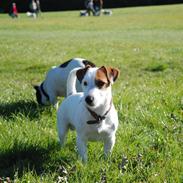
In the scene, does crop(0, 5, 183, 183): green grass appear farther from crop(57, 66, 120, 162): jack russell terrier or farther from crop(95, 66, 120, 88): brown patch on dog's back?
crop(95, 66, 120, 88): brown patch on dog's back

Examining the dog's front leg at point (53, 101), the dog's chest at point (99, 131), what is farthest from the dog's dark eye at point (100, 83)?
the dog's front leg at point (53, 101)

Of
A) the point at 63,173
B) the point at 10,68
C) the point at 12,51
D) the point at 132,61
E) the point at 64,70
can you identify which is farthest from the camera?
the point at 12,51

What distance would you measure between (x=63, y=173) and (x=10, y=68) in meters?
9.59

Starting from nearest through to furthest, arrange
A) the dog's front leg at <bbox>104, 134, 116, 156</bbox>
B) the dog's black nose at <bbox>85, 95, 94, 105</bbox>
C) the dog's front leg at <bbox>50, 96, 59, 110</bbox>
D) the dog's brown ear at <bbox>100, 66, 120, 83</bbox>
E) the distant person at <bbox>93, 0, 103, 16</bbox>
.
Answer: the dog's black nose at <bbox>85, 95, 94, 105</bbox>
the dog's brown ear at <bbox>100, 66, 120, 83</bbox>
the dog's front leg at <bbox>104, 134, 116, 156</bbox>
the dog's front leg at <bbox>50, 96, 59, 110</bbox>
the distant person at <bbox>93, 0, 103, 16</bbox>

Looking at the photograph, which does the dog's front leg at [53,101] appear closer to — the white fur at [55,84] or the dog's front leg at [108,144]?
the white fur at [55,84]

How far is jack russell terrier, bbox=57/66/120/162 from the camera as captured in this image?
193 inches

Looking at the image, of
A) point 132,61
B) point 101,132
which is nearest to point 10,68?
point 132,61

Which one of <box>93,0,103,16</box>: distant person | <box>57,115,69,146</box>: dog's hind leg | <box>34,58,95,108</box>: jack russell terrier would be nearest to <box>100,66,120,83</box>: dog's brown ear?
<box>57,115,69,146</box>: dog's hind leg

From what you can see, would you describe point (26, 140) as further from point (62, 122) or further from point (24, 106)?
point (24, 106)

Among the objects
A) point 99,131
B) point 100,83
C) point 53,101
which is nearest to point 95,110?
point 99,131

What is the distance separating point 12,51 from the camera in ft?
60.5

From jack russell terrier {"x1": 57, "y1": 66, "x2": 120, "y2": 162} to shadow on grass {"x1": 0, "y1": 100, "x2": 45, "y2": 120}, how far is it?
84.7 inches

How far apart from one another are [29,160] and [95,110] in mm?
1084

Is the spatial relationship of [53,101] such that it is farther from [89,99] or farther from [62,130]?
[89,99]
